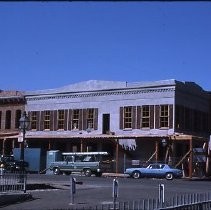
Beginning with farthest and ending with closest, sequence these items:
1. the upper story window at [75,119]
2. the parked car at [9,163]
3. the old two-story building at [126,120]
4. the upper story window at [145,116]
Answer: the upper story window at [75,119] < the upper story window at [145,116] < the old two-story building at [126,120] < the parked car at [9,163]

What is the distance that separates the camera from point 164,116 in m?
49.1

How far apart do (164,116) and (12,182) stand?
1172 inches

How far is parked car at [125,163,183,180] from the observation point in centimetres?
4075

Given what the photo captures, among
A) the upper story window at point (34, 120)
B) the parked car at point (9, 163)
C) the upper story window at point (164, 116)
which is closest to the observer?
the parked car at point (9, 163)

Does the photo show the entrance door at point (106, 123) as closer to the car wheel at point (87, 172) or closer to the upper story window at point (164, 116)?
the upper story window at point (164, 116)

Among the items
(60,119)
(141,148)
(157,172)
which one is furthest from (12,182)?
(60,119)

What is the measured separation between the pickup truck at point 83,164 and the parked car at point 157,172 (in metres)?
3.12

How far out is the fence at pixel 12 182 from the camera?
19900 mm

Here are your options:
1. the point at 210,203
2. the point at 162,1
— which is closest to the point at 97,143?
the point at 210,203

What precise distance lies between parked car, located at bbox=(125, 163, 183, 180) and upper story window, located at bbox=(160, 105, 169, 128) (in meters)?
7.35

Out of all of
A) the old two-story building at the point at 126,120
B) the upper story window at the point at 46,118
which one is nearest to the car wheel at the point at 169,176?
the old two-story building at the point at 126,120

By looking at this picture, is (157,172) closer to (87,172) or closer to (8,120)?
(87,172)

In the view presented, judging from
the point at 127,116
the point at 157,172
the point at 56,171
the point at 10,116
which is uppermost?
the point at 10,116

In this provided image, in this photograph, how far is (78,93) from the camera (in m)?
55.0
